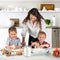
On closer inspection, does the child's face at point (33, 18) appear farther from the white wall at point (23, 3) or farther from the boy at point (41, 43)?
Answer: the white wall at point (23, 3)

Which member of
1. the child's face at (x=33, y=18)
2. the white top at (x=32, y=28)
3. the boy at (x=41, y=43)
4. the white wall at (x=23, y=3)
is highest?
the white wall at (x=23, y=3)

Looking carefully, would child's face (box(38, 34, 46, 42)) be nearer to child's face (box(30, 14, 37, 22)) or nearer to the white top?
the white top

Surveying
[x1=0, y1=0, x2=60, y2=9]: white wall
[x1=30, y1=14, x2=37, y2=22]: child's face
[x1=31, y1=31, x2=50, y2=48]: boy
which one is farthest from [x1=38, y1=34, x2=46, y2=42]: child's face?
[x1=0, y1=0, x2=60, y2=9]: white wall

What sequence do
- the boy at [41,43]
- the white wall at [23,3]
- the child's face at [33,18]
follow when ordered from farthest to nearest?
the white wall at [23,3] < the child's face at [33,18] < the boy at [41,43]

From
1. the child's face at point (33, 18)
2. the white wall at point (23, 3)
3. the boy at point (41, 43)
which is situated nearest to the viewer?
the boy at point (41, 43)

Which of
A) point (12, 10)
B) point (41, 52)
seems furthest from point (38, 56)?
point (12, 10)

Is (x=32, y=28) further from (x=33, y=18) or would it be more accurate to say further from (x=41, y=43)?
(x=41, y=43)

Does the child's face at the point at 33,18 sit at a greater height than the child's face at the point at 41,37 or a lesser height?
greater

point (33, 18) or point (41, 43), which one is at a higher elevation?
point (33, 18)

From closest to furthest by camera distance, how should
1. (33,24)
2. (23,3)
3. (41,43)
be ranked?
(41,43)
(33,24)
(23,3)

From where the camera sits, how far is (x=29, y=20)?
2988 mm

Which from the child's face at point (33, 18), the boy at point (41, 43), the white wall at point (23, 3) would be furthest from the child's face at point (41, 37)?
the white wall at point (23, 3)

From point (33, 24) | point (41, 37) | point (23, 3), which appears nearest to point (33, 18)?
point (33, 24)

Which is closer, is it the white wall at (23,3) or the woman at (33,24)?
the woman at (33,24)
